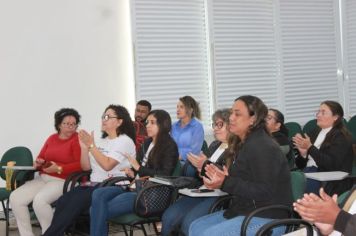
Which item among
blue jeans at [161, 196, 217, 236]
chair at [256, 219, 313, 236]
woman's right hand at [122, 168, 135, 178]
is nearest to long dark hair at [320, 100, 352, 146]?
blue jeans at [161, 196, 217, 236]

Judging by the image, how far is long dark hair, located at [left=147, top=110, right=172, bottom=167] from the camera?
14.2 ft

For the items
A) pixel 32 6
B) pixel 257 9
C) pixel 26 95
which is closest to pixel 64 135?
pixel 26 95

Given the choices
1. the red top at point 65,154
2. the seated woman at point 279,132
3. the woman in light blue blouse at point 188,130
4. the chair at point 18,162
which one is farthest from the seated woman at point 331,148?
the chair at point 18,162

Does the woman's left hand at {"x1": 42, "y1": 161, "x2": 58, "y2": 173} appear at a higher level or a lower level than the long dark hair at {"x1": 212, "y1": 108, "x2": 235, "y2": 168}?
lower

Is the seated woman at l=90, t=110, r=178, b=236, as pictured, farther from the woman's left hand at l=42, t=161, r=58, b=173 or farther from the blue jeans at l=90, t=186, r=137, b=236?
the woman's left hand at l=42, t=161, r=58, b=173

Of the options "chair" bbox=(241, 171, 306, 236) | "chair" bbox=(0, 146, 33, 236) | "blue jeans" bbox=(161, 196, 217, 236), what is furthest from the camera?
"chair" bbox=(0, 146, 33, 236)

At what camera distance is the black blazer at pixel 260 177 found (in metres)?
3.05

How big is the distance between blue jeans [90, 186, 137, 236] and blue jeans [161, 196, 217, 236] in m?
0.33

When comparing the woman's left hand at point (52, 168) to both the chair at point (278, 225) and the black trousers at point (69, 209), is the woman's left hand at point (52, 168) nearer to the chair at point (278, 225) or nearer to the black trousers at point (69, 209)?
Answer: the black trousers at point (69, 209)

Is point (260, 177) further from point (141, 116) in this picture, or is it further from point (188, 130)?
point (141, 116)

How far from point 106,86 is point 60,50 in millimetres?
741

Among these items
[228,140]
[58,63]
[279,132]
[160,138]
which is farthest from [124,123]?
[58,63]

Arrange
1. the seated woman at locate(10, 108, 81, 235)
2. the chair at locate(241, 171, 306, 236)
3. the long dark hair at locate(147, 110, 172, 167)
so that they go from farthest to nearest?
the seated woman at locate(10, 108, 81, 235) < the long dark hair at locate(147, 110, 172, 167) < the chair at locate(241, 171, 306, 236)

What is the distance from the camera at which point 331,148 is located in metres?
4.52
